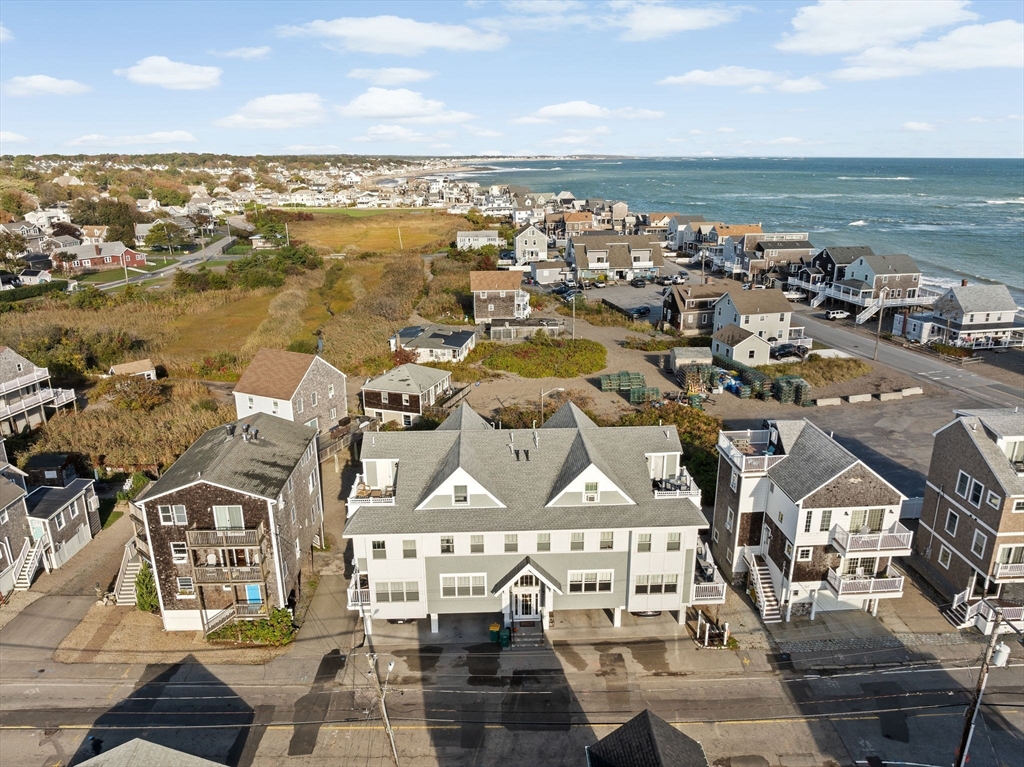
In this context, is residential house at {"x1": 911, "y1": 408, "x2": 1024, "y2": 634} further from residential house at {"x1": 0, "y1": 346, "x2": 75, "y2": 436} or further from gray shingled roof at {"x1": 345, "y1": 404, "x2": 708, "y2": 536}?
residential house at {"x1": 0, "y1": 346, "x2": 75, "y2": 436}

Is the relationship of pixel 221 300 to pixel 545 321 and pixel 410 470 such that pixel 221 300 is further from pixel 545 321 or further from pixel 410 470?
pixel 410 470

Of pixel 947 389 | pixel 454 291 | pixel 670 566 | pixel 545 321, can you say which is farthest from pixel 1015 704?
pixel 454 291

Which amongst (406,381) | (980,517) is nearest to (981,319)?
(980,517)

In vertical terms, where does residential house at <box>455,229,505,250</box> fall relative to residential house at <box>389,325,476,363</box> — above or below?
above

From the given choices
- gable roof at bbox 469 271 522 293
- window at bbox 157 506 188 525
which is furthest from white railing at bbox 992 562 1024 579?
gable roof at bbox 469 271 522 293

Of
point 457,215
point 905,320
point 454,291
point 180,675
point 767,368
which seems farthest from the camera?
point 457,215
